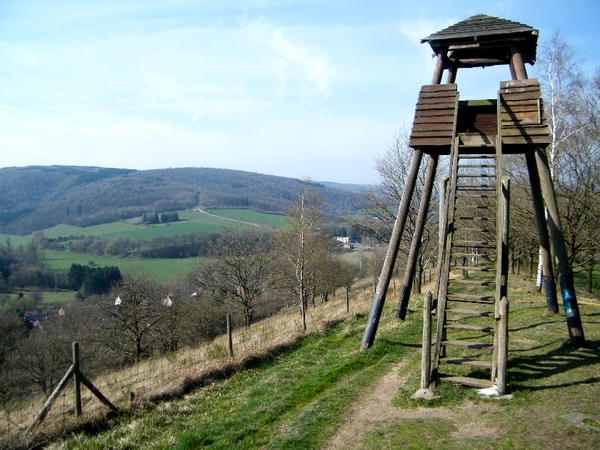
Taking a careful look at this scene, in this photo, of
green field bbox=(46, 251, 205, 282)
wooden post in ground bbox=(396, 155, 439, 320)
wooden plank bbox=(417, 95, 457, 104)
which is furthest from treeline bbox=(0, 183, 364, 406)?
green field bbox=(46, 251, 205, 282)

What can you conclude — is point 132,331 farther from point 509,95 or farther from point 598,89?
point 598,89

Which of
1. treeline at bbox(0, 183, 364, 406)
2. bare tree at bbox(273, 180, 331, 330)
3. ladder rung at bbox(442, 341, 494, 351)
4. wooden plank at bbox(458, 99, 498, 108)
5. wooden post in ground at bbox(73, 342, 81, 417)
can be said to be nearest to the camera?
ladder rung at bbox(442, 341, 494, 351)

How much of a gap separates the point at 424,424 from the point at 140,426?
15.7 ft

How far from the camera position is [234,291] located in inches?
1385

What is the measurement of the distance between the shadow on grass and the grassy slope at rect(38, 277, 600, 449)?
0.02 meters

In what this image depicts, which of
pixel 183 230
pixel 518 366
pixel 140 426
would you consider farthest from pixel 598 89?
pixel 183 230

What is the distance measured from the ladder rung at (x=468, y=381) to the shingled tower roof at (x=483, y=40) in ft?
26.4

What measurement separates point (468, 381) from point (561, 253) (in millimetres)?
4549

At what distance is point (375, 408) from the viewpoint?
7.63 metres

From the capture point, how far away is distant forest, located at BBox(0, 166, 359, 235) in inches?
4053

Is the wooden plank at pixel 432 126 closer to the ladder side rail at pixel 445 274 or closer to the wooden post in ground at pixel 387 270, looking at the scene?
the wooden post in ground at pixel 387 270

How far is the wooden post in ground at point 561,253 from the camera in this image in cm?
1025

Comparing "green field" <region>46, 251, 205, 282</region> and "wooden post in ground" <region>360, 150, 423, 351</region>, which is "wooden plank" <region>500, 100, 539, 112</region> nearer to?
"wooden post in ground" <region>360, 150, 423, 351</region>

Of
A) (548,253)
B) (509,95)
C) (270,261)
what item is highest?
(509,95)
